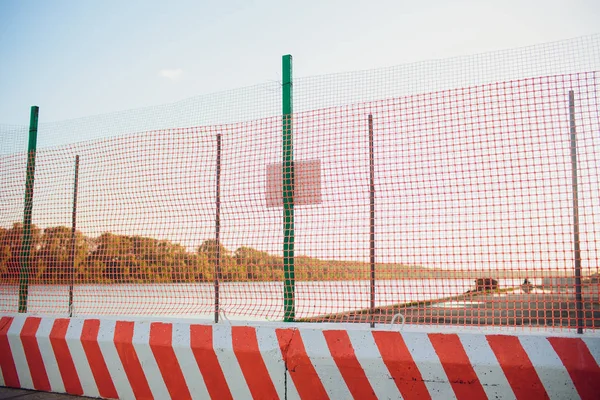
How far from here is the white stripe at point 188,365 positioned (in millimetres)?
4527

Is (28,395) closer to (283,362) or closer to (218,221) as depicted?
(218,221)

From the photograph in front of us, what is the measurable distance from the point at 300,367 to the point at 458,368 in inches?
52.3

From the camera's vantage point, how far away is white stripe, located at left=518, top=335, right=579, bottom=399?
11.6ft

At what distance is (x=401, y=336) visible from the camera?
3.99m

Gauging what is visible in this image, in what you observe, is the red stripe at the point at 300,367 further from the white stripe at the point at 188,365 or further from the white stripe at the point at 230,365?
the white stripe at the point at 188,365

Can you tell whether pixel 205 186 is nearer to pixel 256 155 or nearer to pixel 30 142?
pixel 256 155

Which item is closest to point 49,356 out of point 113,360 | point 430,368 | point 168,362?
point 113,360

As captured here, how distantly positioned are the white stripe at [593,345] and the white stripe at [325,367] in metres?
1.88

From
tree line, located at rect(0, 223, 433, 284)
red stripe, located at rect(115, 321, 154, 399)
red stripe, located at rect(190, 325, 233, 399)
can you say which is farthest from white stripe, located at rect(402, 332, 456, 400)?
red stripe, located at rect(115, 321, 154, 399)

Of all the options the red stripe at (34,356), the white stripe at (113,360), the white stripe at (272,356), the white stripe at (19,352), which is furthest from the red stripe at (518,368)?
the white stripe at (19,352)

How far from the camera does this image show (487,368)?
3.69m

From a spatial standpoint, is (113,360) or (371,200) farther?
(113,360)

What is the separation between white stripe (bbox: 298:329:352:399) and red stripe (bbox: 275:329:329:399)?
0.04 meters

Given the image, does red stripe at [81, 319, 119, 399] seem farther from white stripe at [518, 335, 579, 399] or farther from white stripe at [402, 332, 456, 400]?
white stripe at [518, 335, 579, 399]
